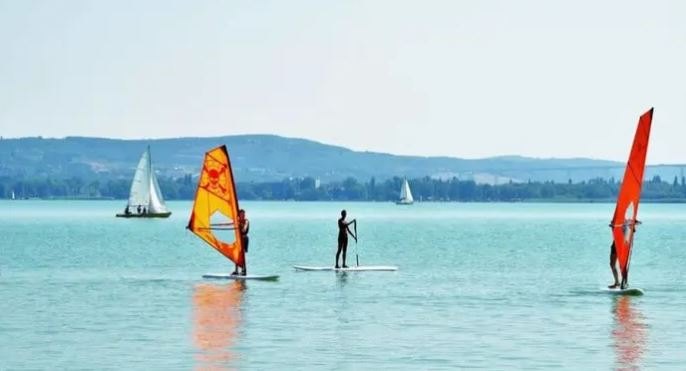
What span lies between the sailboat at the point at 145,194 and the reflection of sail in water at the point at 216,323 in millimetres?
91558

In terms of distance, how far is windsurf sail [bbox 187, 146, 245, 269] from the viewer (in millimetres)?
49031

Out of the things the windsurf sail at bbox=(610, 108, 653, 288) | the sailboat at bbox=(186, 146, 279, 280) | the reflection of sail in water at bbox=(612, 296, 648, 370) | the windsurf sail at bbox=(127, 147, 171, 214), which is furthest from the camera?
the windsurf sail at bbox=(127, 147, 171, 214)

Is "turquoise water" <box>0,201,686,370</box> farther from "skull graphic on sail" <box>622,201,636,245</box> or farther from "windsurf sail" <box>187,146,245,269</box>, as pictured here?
"skull graphic on sail" <box>622,201,636,245</box>

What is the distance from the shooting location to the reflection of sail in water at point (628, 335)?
1134 inches

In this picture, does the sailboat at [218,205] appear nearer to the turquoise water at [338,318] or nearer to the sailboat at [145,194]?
the turquoise water at [338,318]

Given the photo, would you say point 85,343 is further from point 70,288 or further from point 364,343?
point 70,288

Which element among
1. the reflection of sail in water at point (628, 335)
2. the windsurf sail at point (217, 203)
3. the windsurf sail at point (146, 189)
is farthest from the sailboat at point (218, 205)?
the windsurf sail at point (146, 189)

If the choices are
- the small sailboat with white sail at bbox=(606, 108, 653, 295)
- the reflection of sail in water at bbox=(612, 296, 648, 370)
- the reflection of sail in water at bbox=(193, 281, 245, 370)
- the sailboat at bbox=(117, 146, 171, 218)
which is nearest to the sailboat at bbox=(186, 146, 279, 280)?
the reflection of sail in water at bbox=(193, 281, 245, 370)

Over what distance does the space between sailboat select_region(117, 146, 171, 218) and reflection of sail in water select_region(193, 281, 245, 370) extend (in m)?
91.6

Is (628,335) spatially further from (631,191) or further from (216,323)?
(631,191)

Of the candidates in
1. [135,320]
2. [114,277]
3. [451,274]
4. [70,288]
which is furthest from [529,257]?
[135,320]

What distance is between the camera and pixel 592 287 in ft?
164

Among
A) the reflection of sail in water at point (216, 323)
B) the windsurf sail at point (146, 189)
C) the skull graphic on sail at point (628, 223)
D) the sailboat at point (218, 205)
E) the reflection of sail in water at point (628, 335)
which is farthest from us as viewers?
the windsurf sail at point (146, 189)

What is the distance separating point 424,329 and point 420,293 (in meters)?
12.3
